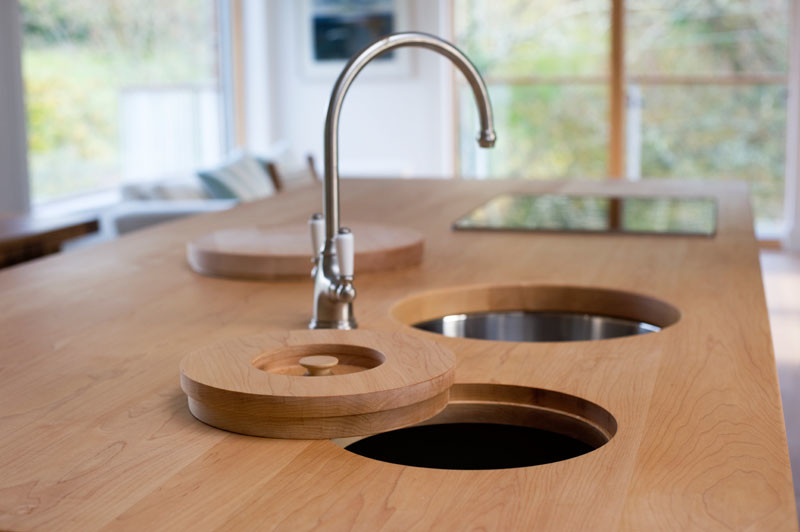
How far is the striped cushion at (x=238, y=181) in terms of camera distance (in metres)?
4.98

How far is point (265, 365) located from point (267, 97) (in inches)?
253

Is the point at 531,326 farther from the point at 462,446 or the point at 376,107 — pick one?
the point at 376,107

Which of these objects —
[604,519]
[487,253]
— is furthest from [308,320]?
[604,519]

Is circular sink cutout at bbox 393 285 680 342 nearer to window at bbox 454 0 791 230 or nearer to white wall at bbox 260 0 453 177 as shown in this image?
white wall at bbox 260 0 453 177

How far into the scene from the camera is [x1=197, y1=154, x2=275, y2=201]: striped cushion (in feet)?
16.4

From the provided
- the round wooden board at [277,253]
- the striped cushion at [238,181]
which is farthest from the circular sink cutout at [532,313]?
the striped cushion at [238,181]

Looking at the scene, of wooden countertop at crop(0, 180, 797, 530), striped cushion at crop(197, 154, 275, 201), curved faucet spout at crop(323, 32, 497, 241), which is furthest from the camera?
striped cushion at crop(197, 154, 275, 201)

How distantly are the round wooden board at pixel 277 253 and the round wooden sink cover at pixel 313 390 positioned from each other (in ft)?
1.92

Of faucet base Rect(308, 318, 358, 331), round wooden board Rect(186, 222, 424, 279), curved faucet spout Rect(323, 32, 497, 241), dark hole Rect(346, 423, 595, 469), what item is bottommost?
dark hole Rect(346, 423, 595, 469)

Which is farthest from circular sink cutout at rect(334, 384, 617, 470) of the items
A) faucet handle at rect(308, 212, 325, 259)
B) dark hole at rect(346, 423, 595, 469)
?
faucet handle at rect(308, 212, 325, 259)

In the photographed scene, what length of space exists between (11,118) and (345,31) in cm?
302

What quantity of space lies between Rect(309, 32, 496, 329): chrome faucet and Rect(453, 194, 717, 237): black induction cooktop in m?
0.89

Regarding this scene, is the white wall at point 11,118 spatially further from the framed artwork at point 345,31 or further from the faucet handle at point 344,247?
the faucet handle at point 344,247

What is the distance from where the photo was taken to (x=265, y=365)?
43.4 inches
